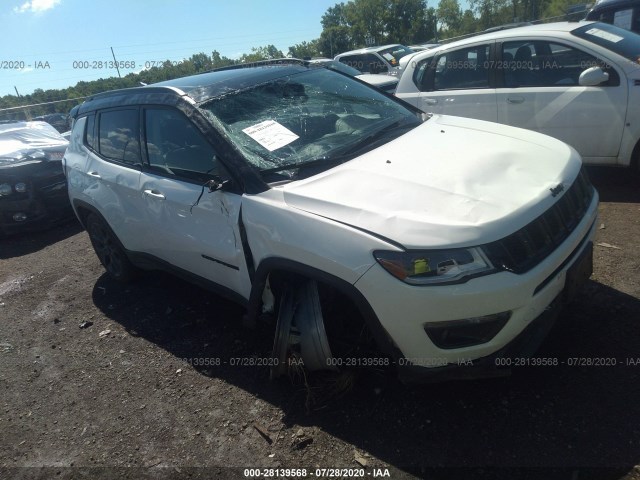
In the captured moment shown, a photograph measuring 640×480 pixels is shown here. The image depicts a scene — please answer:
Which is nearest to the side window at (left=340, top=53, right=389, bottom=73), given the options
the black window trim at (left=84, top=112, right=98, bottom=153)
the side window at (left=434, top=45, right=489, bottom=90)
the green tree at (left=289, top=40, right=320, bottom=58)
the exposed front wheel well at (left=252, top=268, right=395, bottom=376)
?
the side window at (left=434, top=45, right=489, bottom=90)

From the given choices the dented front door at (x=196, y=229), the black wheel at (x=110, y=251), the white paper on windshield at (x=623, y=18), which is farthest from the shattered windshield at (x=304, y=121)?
the white paper on windshield at (x=623, y=18)

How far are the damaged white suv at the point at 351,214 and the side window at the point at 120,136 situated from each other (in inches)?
0.8

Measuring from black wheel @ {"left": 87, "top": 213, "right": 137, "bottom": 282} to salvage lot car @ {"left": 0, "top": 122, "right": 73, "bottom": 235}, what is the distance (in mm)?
2571

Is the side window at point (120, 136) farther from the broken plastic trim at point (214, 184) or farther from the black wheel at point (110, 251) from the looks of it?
the broken plastic trim at point (214, 184)

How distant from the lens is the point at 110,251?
4.61m

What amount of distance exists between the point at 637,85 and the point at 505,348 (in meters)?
3.56

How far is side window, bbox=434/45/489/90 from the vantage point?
5.47 m

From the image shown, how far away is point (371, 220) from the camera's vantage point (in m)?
2.29

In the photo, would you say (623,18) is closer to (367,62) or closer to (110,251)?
(110,251)

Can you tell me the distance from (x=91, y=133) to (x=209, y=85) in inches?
64.6

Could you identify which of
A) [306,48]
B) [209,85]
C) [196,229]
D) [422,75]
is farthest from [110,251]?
[306,48]

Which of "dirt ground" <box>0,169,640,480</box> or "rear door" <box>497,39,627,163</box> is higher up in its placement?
"rear door" <box>497,39,627,163</box>

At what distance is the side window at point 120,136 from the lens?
3.76 meters

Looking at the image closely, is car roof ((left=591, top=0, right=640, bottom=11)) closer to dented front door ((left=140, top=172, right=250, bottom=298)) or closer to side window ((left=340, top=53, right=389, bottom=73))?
dented front door ((left=140, top=172, right=250, bottom=298))
